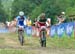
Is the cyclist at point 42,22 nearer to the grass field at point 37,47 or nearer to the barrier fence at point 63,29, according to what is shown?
the grass field at point 37,47

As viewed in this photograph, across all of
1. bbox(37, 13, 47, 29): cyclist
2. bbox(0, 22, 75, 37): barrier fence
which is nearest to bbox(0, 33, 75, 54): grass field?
bbox(0, 22, 75, 37): barrier fence

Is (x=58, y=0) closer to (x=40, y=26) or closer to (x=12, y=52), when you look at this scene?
(x=40, y=26)

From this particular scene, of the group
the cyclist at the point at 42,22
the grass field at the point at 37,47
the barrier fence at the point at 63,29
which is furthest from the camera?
the barrier fence at the point at 63,29

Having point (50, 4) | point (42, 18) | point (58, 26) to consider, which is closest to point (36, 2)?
point (50, 4)

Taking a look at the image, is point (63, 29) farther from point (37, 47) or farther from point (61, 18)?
point (37, 47)

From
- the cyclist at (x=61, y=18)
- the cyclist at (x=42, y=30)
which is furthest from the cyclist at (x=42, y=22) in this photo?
the cyclist at (x=61, y=18)

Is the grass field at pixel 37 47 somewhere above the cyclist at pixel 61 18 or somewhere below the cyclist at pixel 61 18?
below

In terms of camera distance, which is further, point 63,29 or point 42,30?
point 63,29

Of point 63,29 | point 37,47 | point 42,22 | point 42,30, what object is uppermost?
A: point 42,22

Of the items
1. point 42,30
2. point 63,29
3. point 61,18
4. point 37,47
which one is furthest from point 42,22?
point 63,29

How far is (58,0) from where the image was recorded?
53.0 metres

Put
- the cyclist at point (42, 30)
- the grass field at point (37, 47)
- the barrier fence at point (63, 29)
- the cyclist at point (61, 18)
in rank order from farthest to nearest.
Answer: the cyclist at point (61, 18) < the barrier fence at point (63, 29) < the cyclist at point (42, 30) < the grass field at point (37, 47)

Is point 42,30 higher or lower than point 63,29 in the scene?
higher

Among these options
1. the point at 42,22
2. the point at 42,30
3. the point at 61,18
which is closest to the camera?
the point at 42,30
